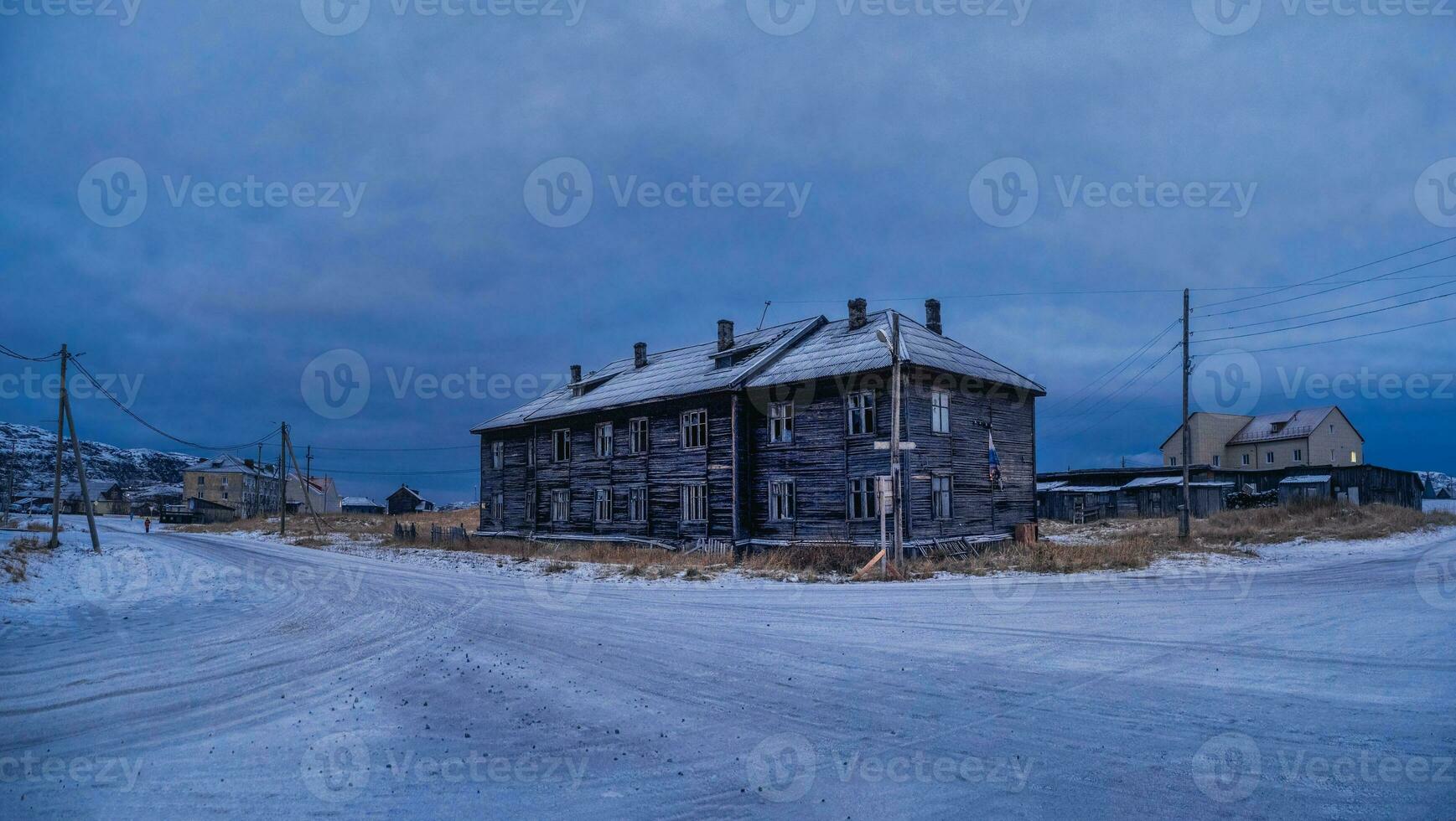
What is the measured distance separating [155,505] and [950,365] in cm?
10978

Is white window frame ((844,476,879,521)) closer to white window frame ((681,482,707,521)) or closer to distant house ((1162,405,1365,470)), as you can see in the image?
white window frame ((681,482,707,521))

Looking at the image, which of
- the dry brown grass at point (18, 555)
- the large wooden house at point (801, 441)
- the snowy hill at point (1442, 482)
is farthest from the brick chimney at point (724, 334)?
the snowy hill at point (1442, 482)

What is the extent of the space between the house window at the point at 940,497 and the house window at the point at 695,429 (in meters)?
8.70

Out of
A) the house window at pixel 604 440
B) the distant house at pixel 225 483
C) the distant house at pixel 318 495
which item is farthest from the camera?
the distant house at pixel 318 495

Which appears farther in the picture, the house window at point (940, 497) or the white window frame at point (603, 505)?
the white window frame at point (603, 505)

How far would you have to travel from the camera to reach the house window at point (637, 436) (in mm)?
33778

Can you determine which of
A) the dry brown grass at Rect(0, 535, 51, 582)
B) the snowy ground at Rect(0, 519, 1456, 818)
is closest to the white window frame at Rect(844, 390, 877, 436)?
the snowy ground at Rect(0, 519, 1456, 818)

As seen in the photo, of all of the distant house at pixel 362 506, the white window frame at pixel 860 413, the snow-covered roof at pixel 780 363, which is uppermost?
the snow-covered roof at pixel 780 363

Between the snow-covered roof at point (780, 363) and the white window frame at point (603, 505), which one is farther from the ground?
the snow-covered roof at point (780, 363)

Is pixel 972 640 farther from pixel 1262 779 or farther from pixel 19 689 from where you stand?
pixel 19 689

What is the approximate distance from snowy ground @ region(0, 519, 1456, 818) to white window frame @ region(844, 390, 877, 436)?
39.9 ft

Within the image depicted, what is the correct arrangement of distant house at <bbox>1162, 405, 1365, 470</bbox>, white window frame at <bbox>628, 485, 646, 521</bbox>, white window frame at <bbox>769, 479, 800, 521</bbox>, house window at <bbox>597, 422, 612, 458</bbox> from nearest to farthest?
1. white window frame at <bbox>769, 479, 800, 521</bbox>
2. white window frame at <bbox>628, 485, 646, 521</bbox>
3. house window at <bbox>597, 422, 612, 458</bbox>
4. distant house at <bbox>1162, 405, 1365, 470</bbox>

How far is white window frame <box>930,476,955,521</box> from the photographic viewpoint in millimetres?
26969

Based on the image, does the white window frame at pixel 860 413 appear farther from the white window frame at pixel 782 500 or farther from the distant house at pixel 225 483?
the distant house at pixel 225 483
